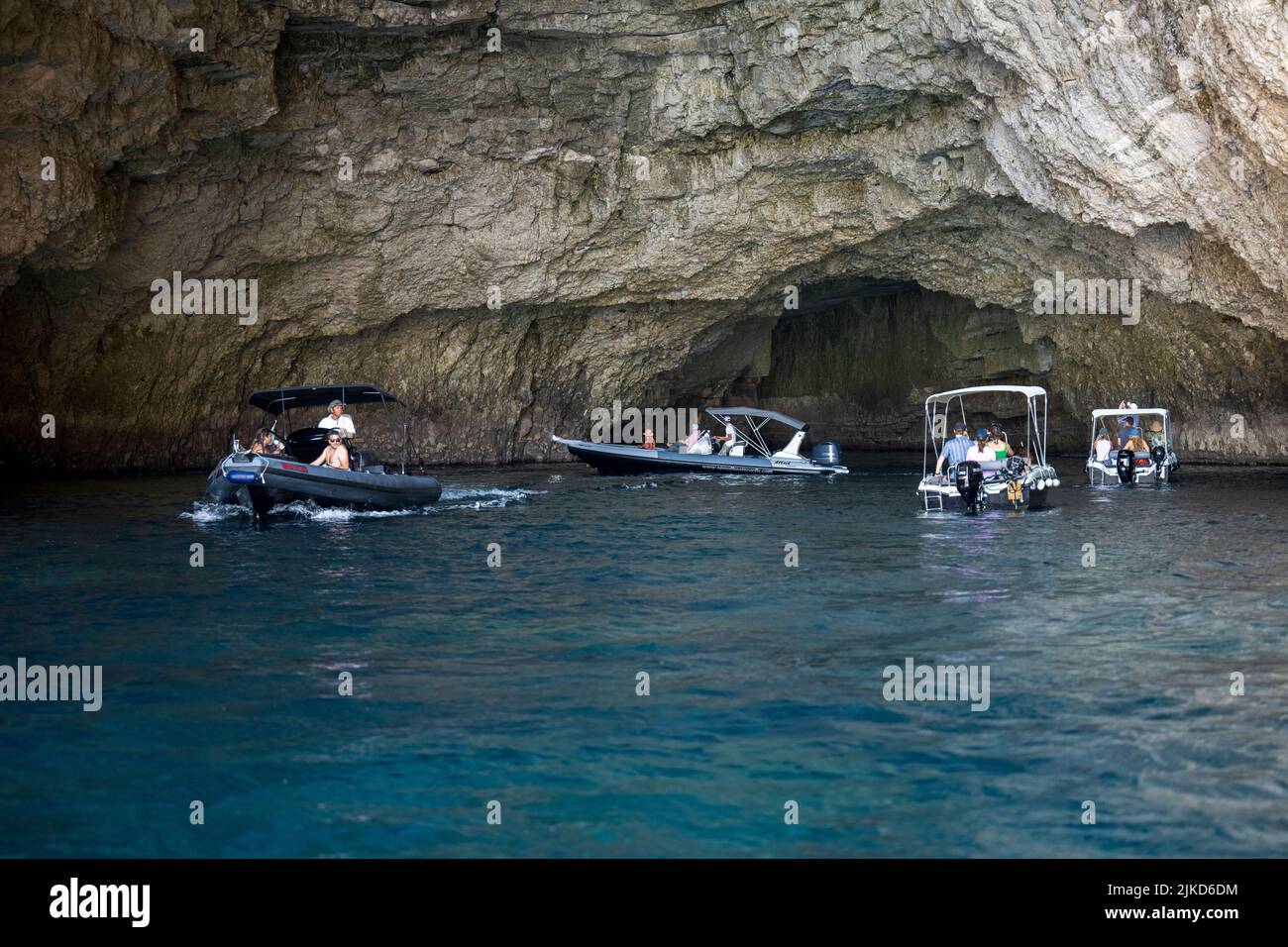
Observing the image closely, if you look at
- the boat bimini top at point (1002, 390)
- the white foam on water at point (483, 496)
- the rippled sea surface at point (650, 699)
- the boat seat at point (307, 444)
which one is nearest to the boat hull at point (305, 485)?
the white foam on water at point (483, 496)

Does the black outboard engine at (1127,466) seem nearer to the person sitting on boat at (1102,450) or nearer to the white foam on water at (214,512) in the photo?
the person sitting on boat at (1102,450)

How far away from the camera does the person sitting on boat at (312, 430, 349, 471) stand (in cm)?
1667

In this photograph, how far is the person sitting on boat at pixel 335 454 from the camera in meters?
16.7

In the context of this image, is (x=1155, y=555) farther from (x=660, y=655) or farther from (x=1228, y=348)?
(x=1228, y=348)

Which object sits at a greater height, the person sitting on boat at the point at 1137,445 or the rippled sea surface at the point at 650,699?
Result: the person sitting on boat at the point at 1137,445

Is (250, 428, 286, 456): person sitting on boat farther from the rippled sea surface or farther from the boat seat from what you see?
the rippled sea surface

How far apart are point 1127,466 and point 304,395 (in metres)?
14.3

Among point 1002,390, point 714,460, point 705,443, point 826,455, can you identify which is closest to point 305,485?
point 714,460

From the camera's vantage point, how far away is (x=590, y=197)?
23.7 meters

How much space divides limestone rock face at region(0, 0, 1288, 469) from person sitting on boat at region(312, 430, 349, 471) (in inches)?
208

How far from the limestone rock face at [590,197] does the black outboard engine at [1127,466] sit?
288cm

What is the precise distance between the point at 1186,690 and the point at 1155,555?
5506mm

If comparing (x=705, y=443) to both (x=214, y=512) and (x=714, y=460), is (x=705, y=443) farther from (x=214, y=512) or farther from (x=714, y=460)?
(x=214, y=512)
